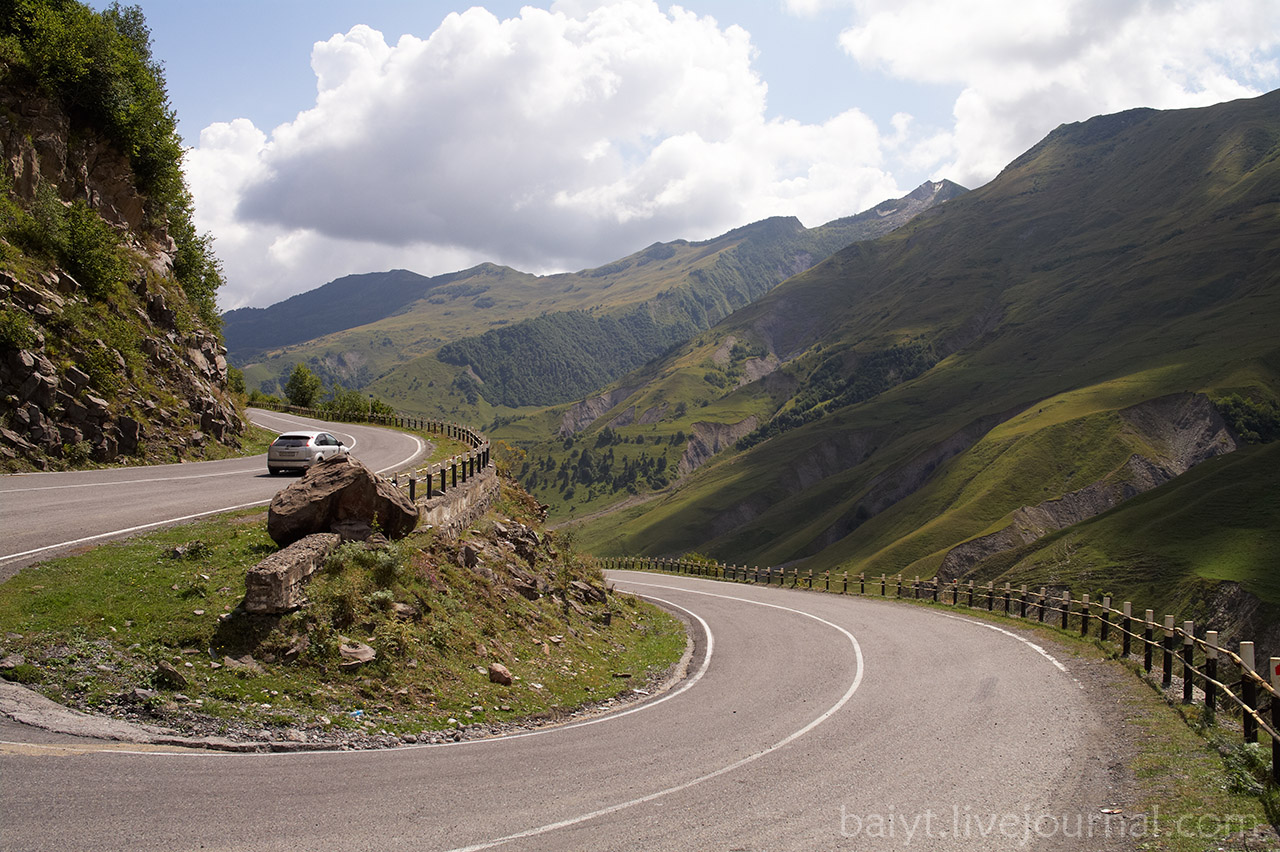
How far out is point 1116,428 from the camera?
11056 centimetres

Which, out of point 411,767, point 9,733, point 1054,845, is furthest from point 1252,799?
point 9,733

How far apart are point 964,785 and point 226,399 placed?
38.7 metres

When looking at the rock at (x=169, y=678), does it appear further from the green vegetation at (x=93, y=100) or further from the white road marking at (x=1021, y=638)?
the green vegetation at (x=93, y=100)

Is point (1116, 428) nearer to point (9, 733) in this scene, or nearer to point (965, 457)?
point (965, 457)

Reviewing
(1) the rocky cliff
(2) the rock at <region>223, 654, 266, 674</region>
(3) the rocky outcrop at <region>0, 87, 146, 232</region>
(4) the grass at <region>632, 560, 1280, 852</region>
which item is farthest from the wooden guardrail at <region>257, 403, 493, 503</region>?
(3) the rocky outcrop at <region>0, 87, 146, 232</region>

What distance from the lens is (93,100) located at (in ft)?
109

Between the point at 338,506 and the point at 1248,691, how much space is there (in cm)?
1575

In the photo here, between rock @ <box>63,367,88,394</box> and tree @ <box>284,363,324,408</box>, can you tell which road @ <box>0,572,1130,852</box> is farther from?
tree @ <box>284,363,324,408</box>

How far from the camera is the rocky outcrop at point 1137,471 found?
87.9 metres

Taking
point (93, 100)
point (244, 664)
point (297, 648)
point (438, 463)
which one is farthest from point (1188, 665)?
point (93, 100)

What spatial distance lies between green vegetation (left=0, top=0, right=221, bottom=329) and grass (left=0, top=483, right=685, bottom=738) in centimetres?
1871

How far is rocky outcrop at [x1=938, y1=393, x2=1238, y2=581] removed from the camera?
8788cm

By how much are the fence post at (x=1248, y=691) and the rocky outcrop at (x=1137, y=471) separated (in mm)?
76238

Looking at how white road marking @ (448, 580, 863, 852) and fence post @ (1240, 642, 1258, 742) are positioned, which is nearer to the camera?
white road marking @ (448, 580, 863, 852)
